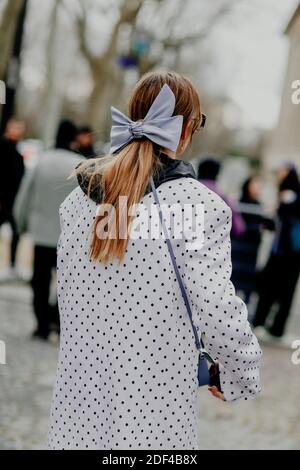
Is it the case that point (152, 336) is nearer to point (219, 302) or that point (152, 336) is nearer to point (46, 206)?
point (219, 302)

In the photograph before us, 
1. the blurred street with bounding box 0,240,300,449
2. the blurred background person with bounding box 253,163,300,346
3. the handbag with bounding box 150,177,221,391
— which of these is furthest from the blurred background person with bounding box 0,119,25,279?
the handbag with bounding box 150,177,221,391

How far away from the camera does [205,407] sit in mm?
5543

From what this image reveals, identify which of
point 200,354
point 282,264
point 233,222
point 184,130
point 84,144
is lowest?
point 282,264

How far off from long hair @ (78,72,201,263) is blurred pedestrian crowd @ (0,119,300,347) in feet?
10.0

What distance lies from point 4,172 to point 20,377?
437 centimetres

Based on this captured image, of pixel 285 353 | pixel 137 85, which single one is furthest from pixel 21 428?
pixel 285 353

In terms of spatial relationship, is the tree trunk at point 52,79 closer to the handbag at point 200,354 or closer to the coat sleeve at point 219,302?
the handbag at point 200,354

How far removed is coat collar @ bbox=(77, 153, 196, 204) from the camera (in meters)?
2.31

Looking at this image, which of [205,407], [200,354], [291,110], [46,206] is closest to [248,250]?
[291,110]

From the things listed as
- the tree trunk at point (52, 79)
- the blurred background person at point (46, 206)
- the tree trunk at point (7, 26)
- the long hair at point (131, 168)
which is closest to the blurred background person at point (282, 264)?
the blurred background person at point (46, 206)

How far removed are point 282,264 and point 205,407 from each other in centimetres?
286

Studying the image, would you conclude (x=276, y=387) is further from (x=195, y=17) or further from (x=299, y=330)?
(x=195, y=17)

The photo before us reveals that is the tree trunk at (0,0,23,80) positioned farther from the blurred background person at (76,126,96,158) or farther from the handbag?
the handbag

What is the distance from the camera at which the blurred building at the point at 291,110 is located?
286 inches
